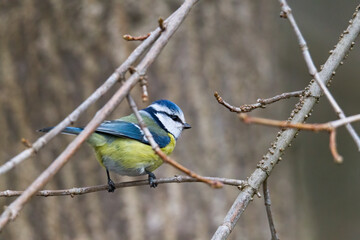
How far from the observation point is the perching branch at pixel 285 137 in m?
1.82

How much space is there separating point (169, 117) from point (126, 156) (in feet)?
1.99

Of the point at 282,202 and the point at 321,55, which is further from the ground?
the point at 321,55

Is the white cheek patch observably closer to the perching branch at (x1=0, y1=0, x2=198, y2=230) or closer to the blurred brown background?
the blurred brown background

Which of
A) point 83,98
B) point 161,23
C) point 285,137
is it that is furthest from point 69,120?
point 83,98

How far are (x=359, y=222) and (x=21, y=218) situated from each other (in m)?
4.41

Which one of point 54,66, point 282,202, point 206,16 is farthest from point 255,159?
point 54,66

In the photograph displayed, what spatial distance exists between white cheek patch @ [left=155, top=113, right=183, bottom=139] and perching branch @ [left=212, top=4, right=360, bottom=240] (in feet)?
3.88

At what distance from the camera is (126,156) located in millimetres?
2584

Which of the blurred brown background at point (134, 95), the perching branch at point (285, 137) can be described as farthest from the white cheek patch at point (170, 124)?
the perching branch at point (285, 137)

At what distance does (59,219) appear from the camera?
3.71m

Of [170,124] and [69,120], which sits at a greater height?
[170,124]

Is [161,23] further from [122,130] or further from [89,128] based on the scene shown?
[122,130]

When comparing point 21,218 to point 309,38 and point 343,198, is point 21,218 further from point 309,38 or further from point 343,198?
point 343,198

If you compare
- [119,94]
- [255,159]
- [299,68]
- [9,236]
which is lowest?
[9,236]
